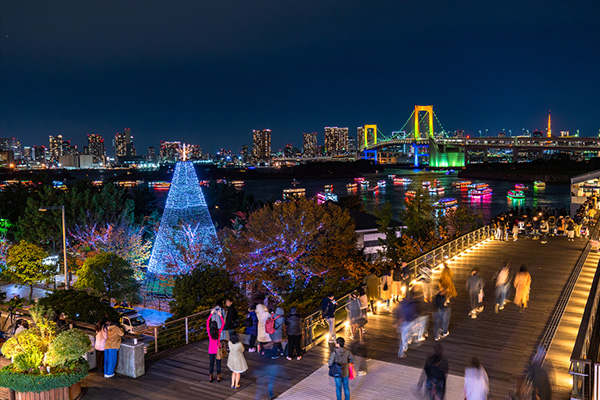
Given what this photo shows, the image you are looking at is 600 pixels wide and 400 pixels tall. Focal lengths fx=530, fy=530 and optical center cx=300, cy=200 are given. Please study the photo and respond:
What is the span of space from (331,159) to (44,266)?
125761mm

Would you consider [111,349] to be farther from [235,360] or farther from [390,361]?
[390,361]

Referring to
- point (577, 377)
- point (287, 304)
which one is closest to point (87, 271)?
point (287, 304)

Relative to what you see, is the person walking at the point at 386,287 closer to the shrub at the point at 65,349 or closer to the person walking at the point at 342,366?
the person walking at the point at 342,366

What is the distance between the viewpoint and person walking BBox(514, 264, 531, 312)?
9461mm

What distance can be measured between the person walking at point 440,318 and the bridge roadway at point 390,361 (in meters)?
0.12

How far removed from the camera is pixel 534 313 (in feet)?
31.4

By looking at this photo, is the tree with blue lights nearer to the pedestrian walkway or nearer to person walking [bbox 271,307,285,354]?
person walking [bbox 271,307,285,354]

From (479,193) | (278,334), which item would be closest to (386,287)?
(278,334)

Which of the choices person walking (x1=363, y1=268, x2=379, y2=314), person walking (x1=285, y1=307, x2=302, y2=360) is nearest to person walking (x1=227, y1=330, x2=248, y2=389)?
person walking (x1=285, y1=307, x2=302, y2=360)

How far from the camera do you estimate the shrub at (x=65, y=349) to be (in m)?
6.30

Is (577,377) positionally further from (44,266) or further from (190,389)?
(44,266)

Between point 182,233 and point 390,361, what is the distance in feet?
42.5

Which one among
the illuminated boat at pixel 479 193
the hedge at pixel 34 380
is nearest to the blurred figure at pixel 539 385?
the hedge at pixel 34 380

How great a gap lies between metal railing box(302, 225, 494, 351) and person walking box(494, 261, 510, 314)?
220 centimetres
